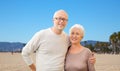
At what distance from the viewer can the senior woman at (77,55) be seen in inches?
139

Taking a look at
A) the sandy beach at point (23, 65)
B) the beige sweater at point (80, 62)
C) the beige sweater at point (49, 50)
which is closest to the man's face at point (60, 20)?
the beige sweater at point (49, 50)

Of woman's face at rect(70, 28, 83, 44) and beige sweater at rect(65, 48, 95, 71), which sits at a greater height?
woman's face at rect(70, 28, 83, 44)

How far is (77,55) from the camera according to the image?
11.8 ft

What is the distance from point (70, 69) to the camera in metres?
3.54

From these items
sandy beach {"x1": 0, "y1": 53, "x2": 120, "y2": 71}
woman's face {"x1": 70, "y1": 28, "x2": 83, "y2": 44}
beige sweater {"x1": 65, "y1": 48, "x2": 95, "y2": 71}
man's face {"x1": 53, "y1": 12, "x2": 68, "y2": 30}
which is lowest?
sandy beach {"x1": 0, "y1": 53, "x2": 120, "y2": 71}

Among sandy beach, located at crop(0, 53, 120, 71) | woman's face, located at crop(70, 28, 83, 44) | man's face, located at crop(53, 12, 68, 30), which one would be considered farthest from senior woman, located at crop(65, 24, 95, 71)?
sandy beach, located at crop(0, 53, 120, 71)

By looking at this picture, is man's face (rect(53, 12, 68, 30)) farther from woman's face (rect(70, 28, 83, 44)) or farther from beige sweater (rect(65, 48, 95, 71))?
beige sweater (rect(65, 48, 95, 71))

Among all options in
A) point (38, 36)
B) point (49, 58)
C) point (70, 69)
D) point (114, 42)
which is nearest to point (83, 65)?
point (70, 69)

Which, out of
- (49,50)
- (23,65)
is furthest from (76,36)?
(23,65)

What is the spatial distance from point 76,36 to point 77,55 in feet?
0.77

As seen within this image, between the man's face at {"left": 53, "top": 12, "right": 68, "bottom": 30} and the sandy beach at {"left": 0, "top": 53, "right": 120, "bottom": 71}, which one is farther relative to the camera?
the sandy beach at {"left": 0, "top": 53, "right": 120, "bottom": 71}

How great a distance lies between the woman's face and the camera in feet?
11.8

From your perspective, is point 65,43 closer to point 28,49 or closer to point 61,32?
point 61,32

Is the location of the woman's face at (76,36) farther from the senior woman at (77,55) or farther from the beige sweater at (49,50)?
the beige sweater at (49,50)
